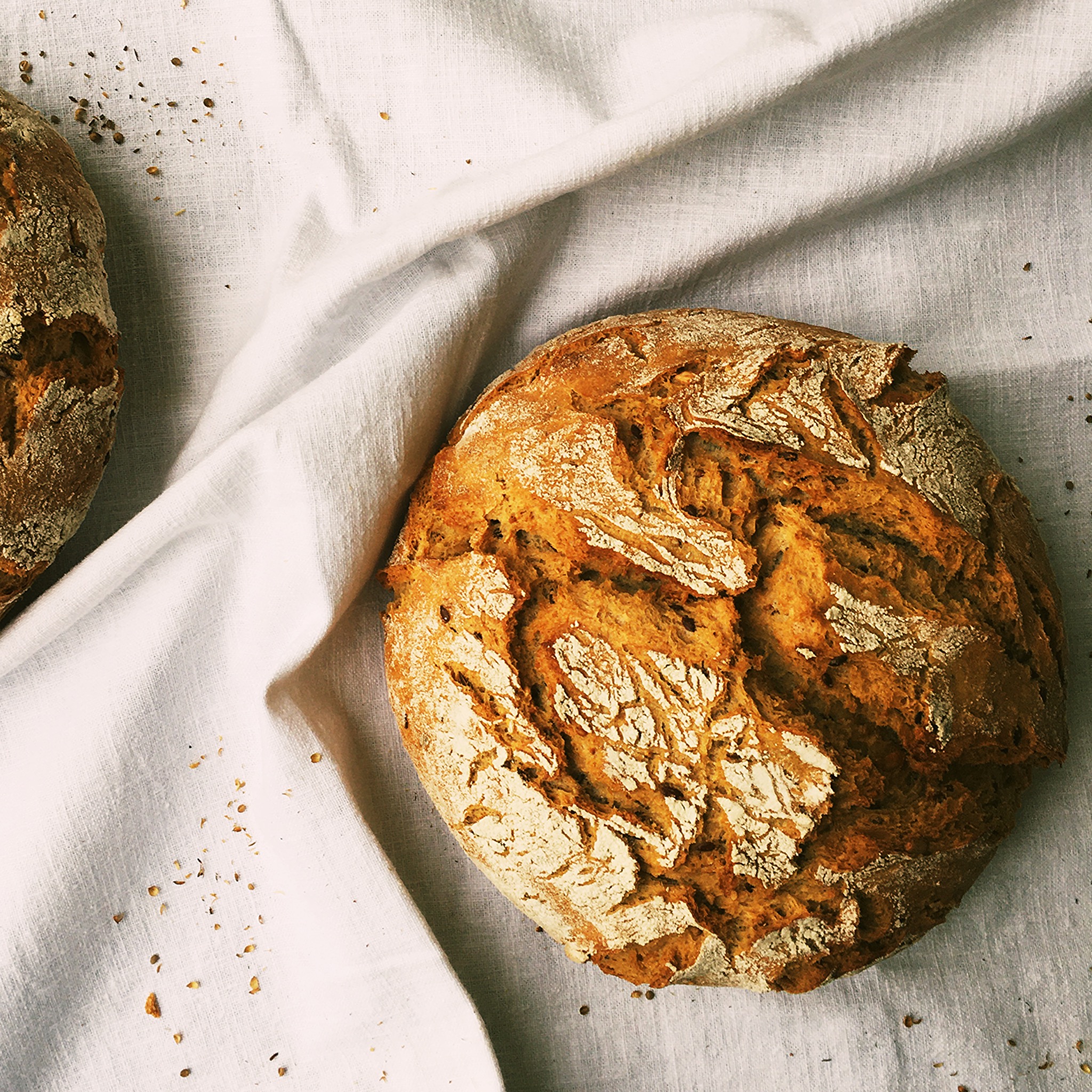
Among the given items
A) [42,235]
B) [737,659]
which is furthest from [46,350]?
[737,659]

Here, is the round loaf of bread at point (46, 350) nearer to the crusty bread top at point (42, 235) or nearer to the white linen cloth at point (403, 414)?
the crusty bread top at point (42, 235)

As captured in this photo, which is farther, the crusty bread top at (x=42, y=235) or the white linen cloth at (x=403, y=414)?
the white linen cloth at (x=403, y=414)

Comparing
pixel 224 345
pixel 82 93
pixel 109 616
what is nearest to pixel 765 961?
pixel 109 616

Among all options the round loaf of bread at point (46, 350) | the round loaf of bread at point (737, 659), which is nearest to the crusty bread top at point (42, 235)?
the round loaf of bread at point (46, 350)

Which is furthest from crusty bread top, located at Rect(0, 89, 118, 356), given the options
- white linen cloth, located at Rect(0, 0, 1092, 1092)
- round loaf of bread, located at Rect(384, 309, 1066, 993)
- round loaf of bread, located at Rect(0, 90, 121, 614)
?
round loaf of bread, located at Rect(384, 309, 1066, 993)

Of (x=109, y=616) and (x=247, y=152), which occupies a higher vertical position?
(x=247, y=152)

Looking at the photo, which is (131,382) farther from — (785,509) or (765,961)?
(765,961)
